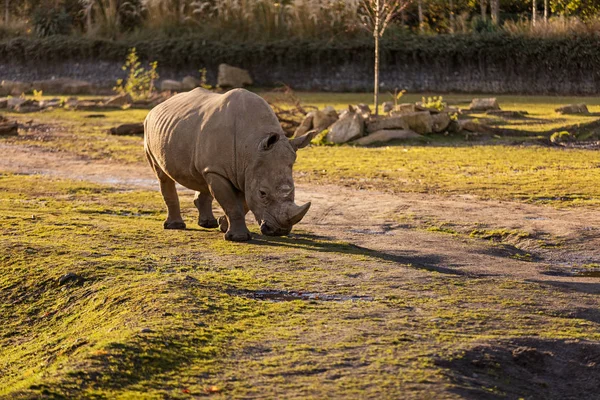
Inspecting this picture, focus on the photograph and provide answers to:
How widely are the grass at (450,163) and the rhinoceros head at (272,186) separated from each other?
4361 millimetres

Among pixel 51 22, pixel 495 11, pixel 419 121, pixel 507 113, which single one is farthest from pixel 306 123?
pixel 51 22

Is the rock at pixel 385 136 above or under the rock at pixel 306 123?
under

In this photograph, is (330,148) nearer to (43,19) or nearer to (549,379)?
(549,379)

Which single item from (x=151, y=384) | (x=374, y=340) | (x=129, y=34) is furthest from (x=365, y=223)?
(x=129, y=34)

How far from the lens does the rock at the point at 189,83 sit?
101 ft

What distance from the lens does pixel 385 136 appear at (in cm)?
1973

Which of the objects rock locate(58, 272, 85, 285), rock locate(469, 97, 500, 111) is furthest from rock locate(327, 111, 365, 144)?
rock locate(58, 272, 85, 285)

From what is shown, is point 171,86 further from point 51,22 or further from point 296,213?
point 296,213

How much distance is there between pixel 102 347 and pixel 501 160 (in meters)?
11.6

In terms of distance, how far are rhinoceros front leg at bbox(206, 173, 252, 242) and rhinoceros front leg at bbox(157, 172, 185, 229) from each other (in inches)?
41.3

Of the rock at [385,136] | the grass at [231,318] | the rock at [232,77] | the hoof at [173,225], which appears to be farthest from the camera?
the rock at [232,77]

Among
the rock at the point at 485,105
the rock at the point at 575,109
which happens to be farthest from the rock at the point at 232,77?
the rock at the point at 575,109

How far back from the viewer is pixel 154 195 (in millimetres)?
13672

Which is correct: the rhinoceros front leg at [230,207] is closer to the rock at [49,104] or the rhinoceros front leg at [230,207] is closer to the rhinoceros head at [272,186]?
the rhinoceros head at [272,186]
